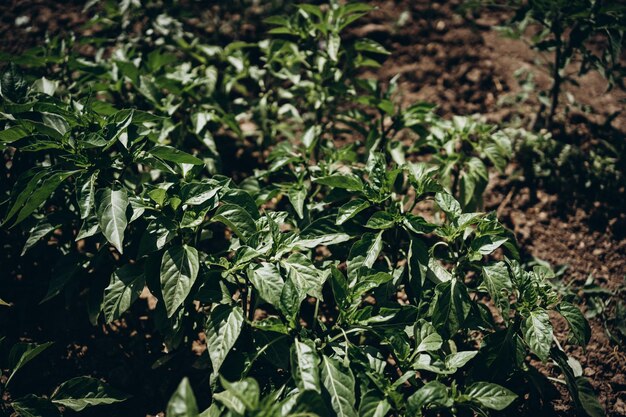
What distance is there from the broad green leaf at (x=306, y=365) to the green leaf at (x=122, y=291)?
2.90 ft

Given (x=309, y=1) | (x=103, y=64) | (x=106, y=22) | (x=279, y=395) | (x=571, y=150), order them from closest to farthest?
(x=279, y=395)
(x=103, y=64)
(x=571, y=150)
(x=106, y=22)
(x=309, y=1)

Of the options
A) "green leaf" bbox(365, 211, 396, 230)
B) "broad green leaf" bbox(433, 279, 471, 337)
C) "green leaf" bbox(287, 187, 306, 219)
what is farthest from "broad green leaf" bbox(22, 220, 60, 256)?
"broad green leaf" bbox(433, 279, 471, 337)

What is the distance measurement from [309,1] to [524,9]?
2269 millimetres

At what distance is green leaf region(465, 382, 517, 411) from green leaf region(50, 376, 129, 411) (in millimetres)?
1671

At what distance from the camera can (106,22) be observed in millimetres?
3934

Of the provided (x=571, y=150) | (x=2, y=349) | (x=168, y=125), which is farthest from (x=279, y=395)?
(x=571, y=150)

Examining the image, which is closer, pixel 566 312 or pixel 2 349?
pixel 566 312

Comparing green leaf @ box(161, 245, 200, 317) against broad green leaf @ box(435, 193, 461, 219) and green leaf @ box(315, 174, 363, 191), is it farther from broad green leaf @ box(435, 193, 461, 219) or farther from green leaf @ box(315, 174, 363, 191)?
broad green leaf @ box(435, 193, 461, 219)

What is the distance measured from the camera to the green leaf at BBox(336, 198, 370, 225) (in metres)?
2.35

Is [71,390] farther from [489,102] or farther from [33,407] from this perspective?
[489,102]

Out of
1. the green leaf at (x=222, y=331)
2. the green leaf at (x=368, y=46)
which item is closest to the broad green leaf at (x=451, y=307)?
the green leaf at (x=222, y=331)

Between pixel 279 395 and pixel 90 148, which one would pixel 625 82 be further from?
pixel 90 148

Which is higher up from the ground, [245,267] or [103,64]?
[103,64]

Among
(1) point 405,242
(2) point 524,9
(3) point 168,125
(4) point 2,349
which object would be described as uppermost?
(2) point 524,9
